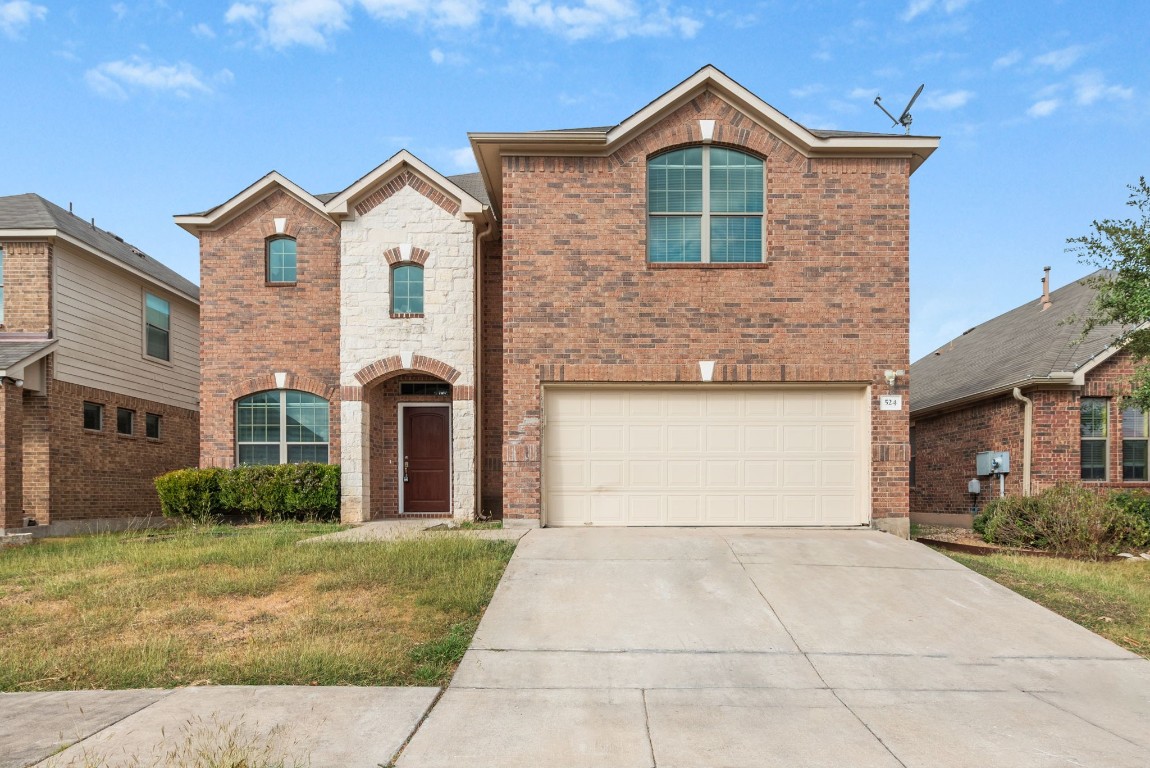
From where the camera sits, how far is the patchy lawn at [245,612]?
21.4 feet

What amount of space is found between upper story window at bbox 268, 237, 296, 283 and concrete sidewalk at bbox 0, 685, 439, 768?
11401mm

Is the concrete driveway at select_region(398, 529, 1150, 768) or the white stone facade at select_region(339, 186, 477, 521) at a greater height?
the white stone facade at select_region(339, 186, 477, 521)

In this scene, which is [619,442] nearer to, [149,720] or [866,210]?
[866,210]

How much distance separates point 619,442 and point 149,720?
813 centimetres

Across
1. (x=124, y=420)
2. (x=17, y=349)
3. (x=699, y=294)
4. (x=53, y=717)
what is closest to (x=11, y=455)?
(x=17, y=349)

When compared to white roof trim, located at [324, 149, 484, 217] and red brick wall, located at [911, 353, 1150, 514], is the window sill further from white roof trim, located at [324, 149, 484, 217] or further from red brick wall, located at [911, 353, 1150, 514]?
Result: red brick wall, located at [911, 353, 1150, 514]

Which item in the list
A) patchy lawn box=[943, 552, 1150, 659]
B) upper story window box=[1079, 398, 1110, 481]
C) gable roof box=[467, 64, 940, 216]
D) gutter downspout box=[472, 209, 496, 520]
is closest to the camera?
patchy lawn box=[943, 552, 1150, 659]

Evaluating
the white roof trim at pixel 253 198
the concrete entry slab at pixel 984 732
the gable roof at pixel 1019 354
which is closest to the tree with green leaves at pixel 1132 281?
the gable roof at pixel 1019 354

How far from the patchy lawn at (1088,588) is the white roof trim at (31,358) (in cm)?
1667

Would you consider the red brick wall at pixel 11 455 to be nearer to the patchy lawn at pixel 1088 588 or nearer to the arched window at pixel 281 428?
the arched window at pixel 281 428

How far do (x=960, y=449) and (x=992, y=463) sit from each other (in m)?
2.09

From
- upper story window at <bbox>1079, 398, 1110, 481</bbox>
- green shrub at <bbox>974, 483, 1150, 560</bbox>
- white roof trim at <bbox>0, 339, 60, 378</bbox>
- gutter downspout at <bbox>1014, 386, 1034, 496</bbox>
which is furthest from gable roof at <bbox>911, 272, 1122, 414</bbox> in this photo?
white roof trim at <bbox>0, 339, 60, 378</bbox>

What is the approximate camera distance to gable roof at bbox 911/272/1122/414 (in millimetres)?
15620

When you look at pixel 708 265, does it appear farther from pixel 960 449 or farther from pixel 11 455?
pixel 11 455
